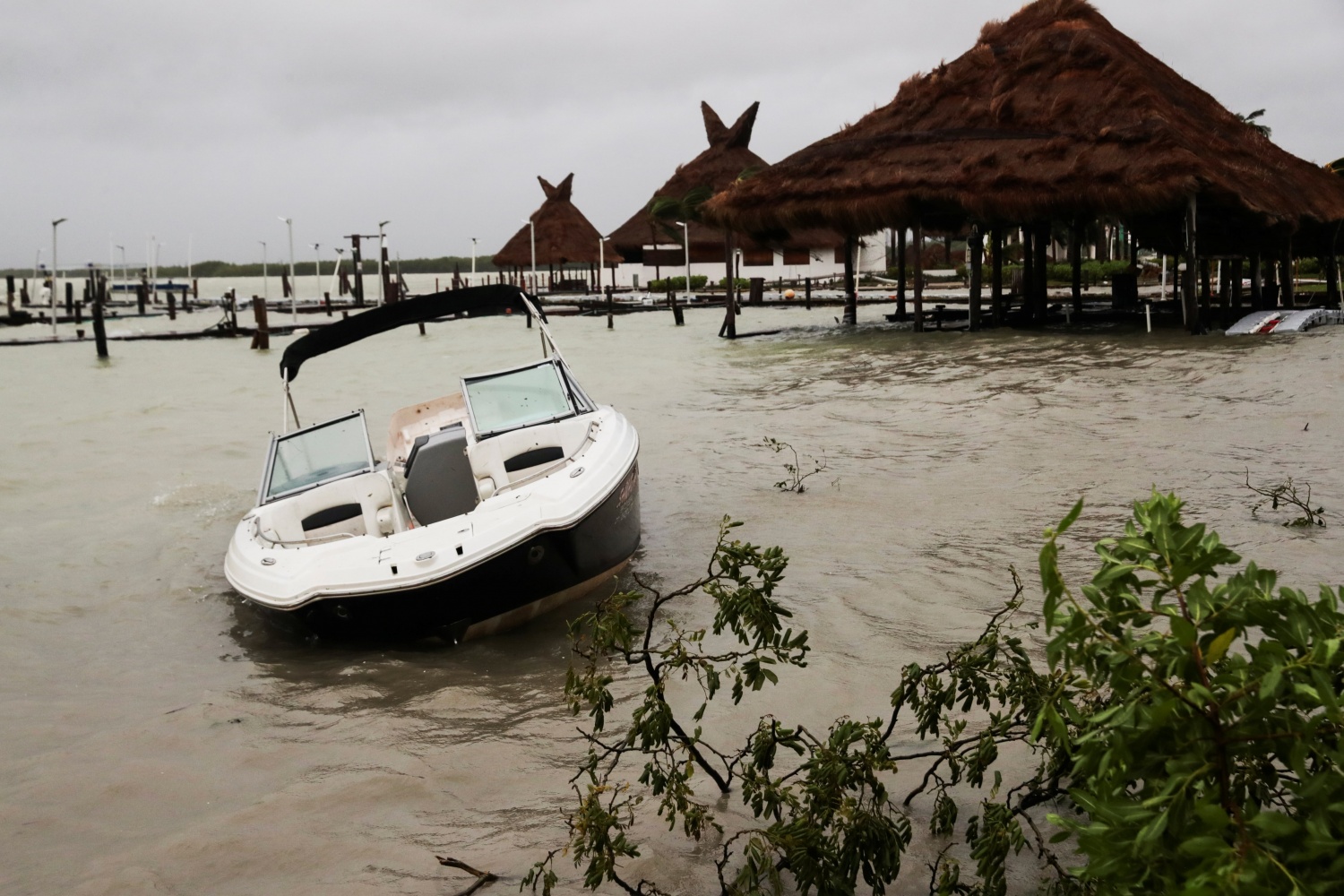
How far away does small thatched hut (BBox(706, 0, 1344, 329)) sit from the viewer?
1798cm

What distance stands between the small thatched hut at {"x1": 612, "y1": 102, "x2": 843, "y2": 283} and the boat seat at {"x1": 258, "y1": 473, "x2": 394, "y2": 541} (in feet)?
109

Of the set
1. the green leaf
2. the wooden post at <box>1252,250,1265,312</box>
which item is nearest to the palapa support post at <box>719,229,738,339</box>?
the wooden post at <box>1252,250,1265,312</box>

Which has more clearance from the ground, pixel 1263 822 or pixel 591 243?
pixel 591 243

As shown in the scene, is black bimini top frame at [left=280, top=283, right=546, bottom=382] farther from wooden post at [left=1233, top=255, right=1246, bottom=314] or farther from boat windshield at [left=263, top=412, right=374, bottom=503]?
wooden post at [left=1233, top=255, right=1246, bottom=314]

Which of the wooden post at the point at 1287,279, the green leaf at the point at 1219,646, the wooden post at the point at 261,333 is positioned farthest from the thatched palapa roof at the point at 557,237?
the green leaf at the point at 1219,646

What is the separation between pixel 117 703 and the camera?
19.4 ft

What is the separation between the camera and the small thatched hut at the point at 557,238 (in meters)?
53.4

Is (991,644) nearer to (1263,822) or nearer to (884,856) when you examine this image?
(884,856)

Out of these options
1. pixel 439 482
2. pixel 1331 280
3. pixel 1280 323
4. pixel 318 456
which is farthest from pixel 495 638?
pixel 1331 280

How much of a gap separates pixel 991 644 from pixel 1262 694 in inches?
63.7

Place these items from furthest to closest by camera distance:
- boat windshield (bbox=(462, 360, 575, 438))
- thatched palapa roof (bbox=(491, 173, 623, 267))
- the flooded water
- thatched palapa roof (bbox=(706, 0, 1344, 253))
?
thatched palapa roof (bbox=(491, 173, 623, 267)) → thatched palapa roof (bbox=(706, 0, 1344, 253)) → boat windshield (bbox=(462, 360, 575, 438)) → the flooded water

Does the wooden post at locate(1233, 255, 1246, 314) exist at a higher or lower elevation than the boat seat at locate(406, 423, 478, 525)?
higher

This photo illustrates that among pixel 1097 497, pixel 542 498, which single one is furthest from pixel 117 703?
pixel 1097 497

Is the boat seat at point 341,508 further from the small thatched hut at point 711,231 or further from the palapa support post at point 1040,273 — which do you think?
the small thatched hut at point 711,231
